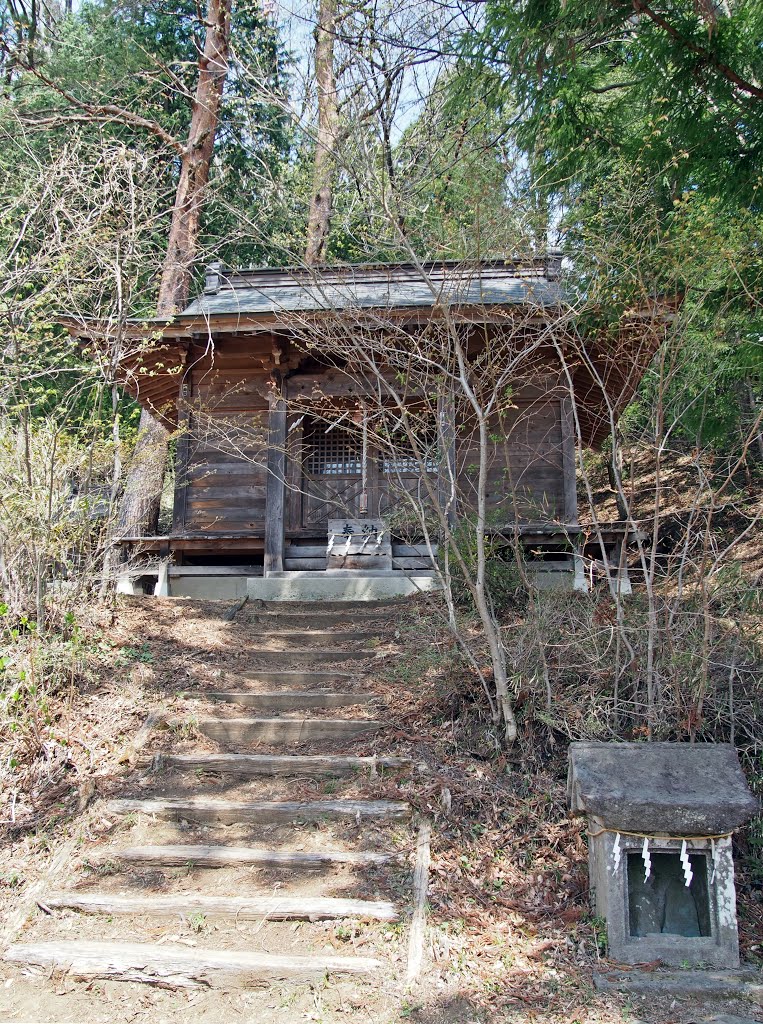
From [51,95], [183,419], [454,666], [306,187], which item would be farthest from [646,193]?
[51,95]

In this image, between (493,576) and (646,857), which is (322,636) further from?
(646,857)

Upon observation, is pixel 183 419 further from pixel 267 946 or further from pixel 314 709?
pixel 267 946

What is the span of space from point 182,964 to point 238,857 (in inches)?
33.8

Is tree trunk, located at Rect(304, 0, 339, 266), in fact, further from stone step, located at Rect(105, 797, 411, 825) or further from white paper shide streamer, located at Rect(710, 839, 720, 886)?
white paper shide streamer, located at Rect(710, 839, 720, 886)

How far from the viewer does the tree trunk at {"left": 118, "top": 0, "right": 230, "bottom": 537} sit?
39.7 feet

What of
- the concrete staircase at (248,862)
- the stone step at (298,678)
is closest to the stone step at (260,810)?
the concrete staircase at (248,862)

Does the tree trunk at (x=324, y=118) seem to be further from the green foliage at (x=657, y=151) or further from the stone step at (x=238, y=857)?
the stone step at (x=238, y=857)

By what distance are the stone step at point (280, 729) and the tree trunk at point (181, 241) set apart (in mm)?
5806

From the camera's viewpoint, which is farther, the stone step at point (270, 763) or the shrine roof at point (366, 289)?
the shrine roof at point (366, 289)

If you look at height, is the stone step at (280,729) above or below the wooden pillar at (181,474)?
below

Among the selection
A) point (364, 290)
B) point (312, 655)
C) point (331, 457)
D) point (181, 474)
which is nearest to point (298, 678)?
point (312, 655)

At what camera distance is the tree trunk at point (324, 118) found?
6.62m

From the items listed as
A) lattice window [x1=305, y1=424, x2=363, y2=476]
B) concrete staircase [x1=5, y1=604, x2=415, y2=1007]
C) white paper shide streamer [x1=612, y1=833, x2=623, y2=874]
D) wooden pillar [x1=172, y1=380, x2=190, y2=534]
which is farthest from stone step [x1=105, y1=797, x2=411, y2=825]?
lattice window [x1=305, y1=424, x2=363, y2=476]

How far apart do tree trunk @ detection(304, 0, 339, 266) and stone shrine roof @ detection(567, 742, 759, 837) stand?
440 cm
